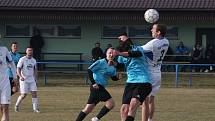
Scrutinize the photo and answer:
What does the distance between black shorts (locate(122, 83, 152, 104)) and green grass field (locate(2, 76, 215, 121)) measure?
3.28 m

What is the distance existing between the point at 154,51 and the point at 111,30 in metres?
25.1

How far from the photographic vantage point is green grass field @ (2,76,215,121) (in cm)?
1644

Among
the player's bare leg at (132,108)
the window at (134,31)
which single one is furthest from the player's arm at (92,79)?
the window at (134,31)

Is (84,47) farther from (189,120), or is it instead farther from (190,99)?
(189,120)

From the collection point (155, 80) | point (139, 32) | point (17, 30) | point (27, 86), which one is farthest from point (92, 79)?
point (17, 30)

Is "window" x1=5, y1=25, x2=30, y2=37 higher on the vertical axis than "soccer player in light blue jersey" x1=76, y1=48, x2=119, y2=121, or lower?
higher

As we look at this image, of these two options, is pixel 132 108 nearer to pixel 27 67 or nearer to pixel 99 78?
pixel 99 78

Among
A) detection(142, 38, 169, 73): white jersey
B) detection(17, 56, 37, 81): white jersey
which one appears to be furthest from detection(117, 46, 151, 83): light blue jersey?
detection(17, 56, 37, 81): white jersey

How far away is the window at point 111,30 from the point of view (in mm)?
37969

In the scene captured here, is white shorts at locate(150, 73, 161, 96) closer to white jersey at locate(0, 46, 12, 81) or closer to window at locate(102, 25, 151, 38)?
white jersey at locate(0, 46, 12, 81)

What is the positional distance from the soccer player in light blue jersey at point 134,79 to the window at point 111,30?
2513 cm

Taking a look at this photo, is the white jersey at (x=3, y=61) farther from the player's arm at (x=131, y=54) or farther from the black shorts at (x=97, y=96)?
the player's arm at (x=131, y=54)

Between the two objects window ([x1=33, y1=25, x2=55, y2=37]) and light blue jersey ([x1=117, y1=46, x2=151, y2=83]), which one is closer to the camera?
light blue jersey ([x1=117, y1=46, x2=151, y2=83])

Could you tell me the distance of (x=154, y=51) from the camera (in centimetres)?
1303
